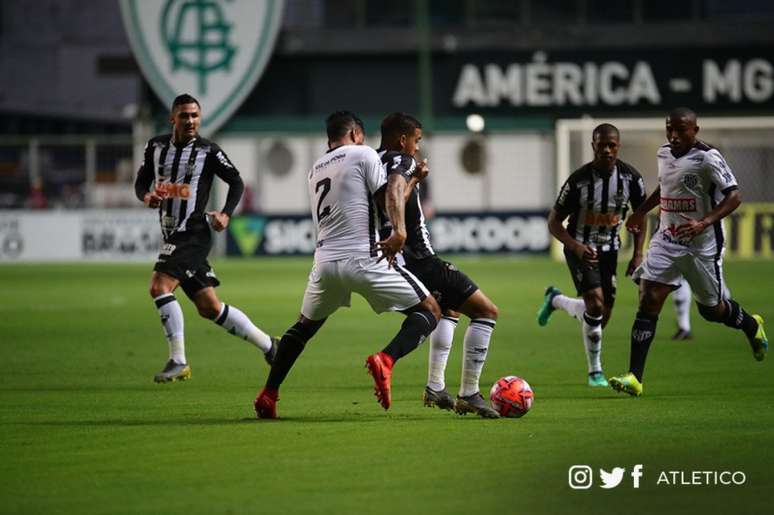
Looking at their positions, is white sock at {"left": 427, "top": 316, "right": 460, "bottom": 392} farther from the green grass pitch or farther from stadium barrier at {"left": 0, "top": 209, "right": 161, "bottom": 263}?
stadium barrier at {"left": 0, "top": 209, "right": 161, "bottom": 263}

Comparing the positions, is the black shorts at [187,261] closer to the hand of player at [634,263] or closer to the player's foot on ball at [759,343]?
the hand of player at [634,263]

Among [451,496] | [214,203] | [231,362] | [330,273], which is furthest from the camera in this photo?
[214,203]

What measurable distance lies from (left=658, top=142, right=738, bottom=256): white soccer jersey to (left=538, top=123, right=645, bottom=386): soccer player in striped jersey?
1.71 feet

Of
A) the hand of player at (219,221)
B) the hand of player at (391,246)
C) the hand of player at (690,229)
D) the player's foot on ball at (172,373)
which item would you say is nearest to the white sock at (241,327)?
the player's foot on ball at (172,373)

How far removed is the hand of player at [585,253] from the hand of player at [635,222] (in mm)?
338

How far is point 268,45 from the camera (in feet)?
120

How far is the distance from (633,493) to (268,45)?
30460mm

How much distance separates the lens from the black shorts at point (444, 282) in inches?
384

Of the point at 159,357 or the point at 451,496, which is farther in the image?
the point at 159,357

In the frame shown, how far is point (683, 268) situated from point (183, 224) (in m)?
4.01

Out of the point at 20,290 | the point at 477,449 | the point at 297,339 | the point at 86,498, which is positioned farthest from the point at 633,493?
the point at 20,290

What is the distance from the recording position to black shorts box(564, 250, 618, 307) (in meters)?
12.2

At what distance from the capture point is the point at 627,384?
10.9 m

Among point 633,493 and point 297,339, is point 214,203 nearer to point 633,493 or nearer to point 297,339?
point 297,339
